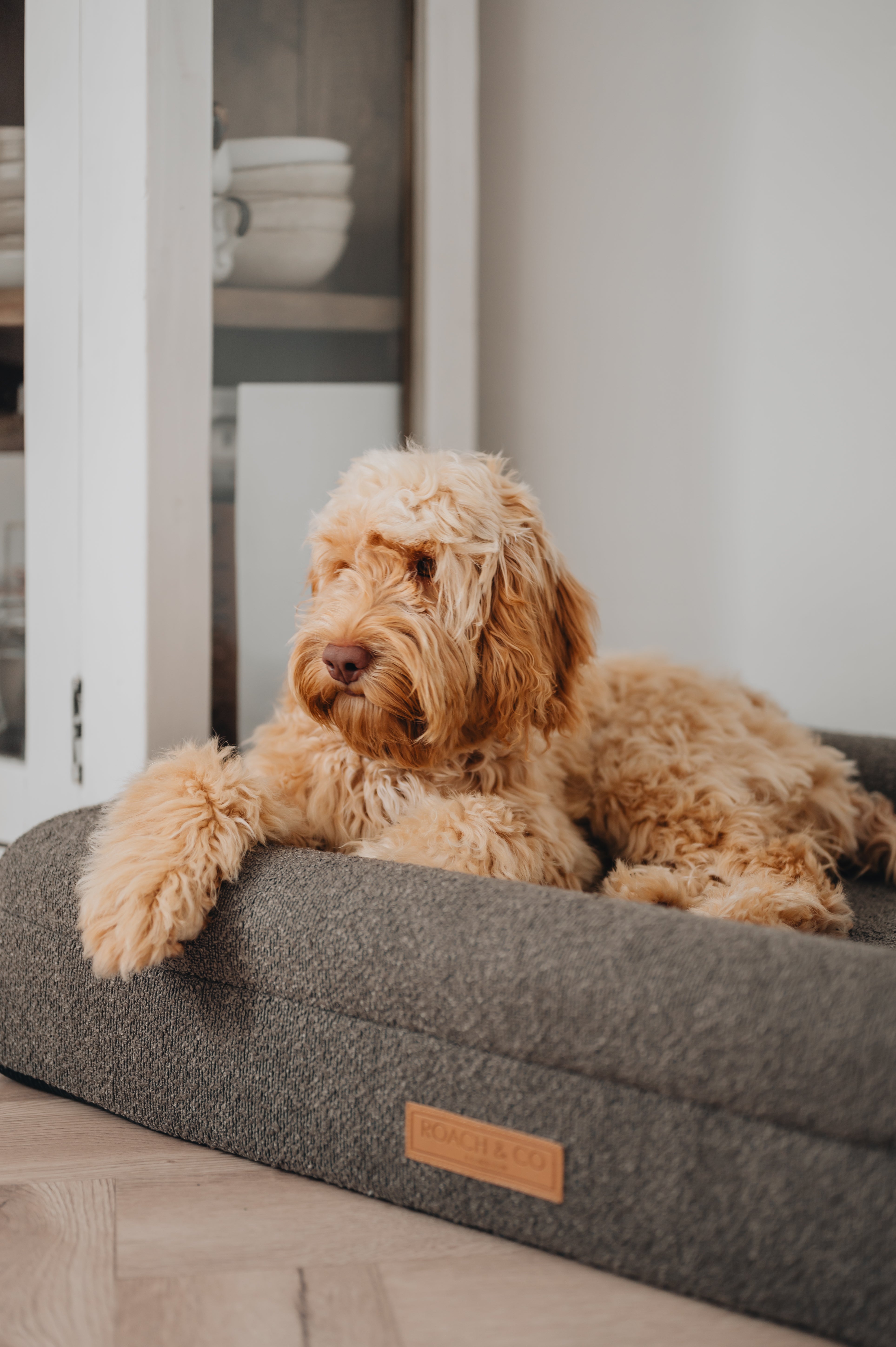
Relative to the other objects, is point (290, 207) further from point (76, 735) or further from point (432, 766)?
point (432, 766)

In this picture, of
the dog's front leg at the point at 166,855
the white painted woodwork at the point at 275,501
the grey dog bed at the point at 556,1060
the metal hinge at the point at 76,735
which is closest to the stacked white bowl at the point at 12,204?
the white painted woodwork at the point at 275,501

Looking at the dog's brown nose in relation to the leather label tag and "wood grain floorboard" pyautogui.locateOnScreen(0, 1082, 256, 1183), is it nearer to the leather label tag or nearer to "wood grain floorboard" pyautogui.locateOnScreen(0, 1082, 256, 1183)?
the leather label tag

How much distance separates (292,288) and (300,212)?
0.15m

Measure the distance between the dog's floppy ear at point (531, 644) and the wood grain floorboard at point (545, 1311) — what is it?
23.7 inches

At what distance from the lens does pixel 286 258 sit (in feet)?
6.83

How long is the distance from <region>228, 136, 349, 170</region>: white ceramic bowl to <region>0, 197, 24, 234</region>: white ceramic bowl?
1.24 feet

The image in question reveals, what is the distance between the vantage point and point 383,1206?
118 cm

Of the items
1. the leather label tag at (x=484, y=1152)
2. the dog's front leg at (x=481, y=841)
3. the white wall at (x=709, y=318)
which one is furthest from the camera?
the white wall at (x=709, y=318)

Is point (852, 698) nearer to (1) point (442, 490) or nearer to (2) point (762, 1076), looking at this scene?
(1) point (442, 490)

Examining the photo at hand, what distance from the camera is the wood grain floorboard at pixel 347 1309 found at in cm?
97

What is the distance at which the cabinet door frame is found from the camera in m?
1.72

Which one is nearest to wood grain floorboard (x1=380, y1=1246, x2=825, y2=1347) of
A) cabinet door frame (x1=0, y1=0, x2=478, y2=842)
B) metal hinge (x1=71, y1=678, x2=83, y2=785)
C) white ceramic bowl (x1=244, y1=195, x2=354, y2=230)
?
cabinet door frame (x1=0, y1=0, x2=478, y2=842)

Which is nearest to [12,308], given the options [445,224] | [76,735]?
[76,735]

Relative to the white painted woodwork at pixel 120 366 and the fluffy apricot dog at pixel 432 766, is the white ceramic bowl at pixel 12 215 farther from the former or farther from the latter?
the fluffy apricot dog at pixel 432 766
